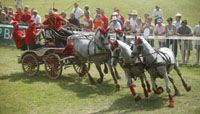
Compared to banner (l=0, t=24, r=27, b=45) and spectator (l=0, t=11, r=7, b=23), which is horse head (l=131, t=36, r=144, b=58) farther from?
spectator (l=0, t=11, r=7, b=23)

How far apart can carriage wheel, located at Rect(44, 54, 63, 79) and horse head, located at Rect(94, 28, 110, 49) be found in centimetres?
158

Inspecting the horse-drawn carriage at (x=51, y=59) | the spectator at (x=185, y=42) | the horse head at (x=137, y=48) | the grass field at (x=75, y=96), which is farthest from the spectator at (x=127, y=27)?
the horse head at (x=137, y=48)

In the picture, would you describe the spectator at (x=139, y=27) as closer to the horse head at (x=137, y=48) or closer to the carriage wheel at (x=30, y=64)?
the carriage wheel at (x=30, y=64)

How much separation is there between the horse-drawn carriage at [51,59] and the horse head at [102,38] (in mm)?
1438

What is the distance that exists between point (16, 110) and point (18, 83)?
8.25 ft

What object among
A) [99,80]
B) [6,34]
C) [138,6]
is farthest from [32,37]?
[138,6]

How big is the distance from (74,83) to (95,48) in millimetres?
1364

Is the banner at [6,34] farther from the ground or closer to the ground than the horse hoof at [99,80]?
farther from the ground

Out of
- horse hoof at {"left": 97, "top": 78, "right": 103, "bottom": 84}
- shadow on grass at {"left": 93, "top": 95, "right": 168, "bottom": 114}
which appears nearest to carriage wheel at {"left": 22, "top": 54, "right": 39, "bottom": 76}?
horse hoof at {"left": 97, "top": 78, "right": 103, "bottom": 84}

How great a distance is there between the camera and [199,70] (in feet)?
55.1

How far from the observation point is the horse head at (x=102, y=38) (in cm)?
1348

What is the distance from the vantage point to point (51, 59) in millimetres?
14836

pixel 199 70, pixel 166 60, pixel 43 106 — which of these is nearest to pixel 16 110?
pixel 43 106

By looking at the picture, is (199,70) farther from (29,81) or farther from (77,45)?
(29,81)
